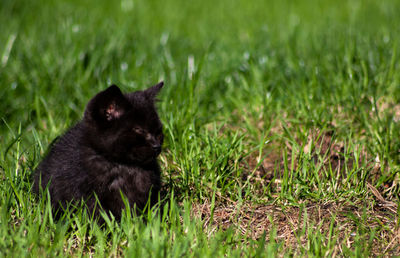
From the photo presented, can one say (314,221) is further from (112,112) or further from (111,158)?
(112,112)

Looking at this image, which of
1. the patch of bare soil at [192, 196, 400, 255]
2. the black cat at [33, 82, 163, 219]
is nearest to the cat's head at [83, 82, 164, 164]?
the black cat at [33, 82, 163, 219]

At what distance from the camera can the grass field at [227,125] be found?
12.0ft

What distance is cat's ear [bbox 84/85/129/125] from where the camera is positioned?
3535 millimetres

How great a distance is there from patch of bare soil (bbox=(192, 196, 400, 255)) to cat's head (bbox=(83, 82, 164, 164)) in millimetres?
683

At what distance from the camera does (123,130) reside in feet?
12.0

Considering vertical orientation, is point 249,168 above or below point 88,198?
below

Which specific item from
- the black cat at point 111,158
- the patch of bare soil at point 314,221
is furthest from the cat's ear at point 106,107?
the patch of bare soil at point 314,221

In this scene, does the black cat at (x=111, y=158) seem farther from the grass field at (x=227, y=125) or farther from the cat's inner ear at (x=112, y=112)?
the grass field at (x=227, y=125)

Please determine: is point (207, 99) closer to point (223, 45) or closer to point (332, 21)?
point (223, 45)

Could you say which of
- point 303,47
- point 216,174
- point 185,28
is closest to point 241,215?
point 216,174

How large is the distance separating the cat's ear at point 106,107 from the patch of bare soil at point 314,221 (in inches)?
39.6

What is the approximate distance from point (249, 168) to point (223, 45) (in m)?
3.44

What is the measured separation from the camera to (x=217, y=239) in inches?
137

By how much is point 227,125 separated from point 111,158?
82.8 inches
